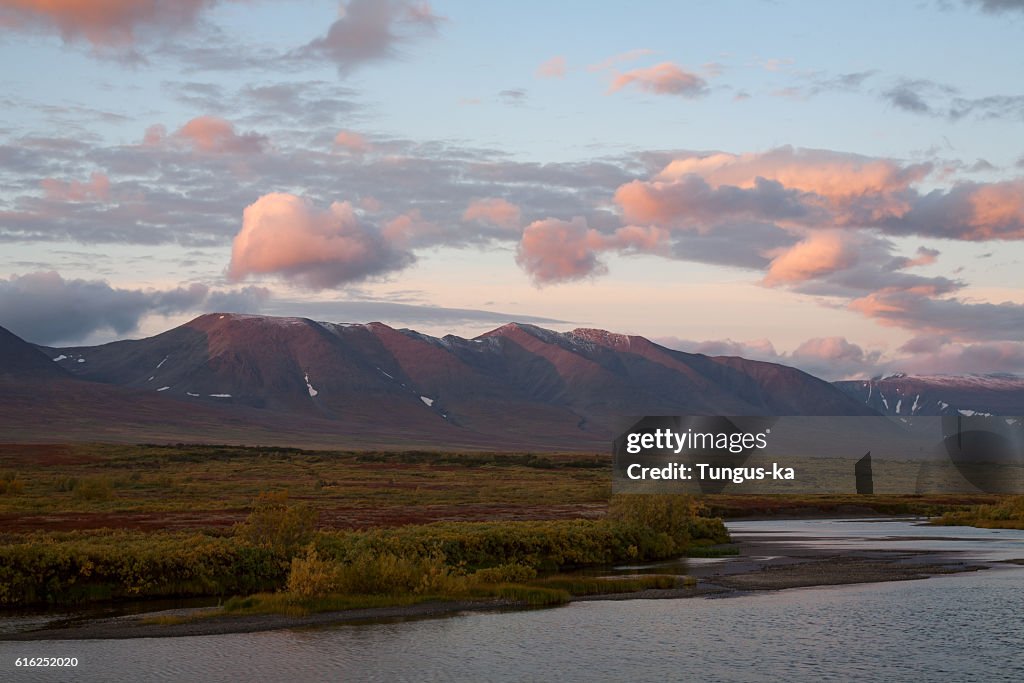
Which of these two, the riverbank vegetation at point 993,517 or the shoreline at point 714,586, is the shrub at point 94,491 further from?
the riverbank vegetation at point 993,517

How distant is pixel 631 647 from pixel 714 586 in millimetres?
15352

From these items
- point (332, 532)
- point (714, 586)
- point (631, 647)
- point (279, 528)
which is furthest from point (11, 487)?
point (631, 647)

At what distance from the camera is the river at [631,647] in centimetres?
3059

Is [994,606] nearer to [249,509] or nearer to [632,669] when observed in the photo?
[632,669]

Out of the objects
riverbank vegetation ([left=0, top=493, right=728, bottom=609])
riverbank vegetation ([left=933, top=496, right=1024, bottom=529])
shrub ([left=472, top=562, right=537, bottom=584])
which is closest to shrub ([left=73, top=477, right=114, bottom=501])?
riverbank vegetation ([left=0, top=493, right=728, bottom=609])

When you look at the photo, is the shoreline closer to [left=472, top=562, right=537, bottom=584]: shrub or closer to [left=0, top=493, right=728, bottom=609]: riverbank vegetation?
[left=0, top=493, right=728, bottom=609]: riverbank vegetation

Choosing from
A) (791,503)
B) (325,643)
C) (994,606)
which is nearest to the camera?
(325,643)

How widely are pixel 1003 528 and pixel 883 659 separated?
65751 millimetres

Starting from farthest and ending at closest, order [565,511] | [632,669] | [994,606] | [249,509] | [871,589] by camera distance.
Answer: [565,511]
[249,509]
[871,589]
[994,606]
[632,669]

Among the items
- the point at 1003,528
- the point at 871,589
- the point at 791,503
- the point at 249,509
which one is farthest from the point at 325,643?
the point at 791,503

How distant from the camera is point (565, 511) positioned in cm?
8606

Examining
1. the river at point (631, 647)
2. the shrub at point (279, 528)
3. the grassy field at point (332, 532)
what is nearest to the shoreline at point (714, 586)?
the river at point (631, 647)

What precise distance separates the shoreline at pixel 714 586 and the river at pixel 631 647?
1.13 m

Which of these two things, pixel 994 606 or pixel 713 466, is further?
pixel 713 466
